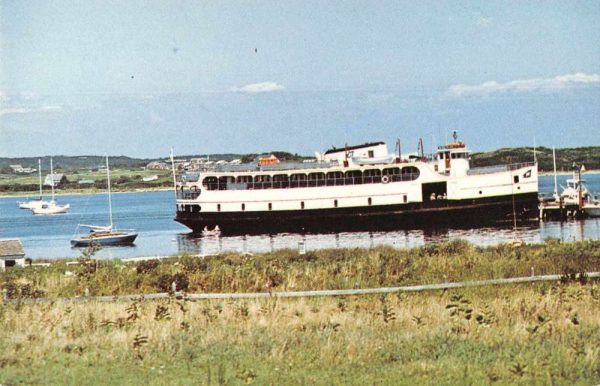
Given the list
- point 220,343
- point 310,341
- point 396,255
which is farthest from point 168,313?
point 396,255

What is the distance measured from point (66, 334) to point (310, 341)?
20.1 feet

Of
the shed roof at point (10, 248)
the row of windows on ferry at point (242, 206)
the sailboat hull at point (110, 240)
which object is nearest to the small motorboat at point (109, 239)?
the sailboat hull at point (110, 240)

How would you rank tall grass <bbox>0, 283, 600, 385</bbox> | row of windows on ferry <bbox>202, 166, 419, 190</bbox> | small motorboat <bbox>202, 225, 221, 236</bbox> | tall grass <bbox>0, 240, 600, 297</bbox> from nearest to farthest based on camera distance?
1. tall grass <bbox>0, 283, 600, 385</bbox>
2. tall grass <bbox>0, 240, 600, 297</bbox>
3. row of windows on ferry <bbox>202, 166, 419, 190</bbox>
4. small motorboat <bbox>202, 225, 221, 236</bbox>

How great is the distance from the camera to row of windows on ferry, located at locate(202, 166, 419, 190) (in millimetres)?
78500

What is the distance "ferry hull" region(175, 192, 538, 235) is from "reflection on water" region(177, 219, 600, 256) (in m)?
1.01

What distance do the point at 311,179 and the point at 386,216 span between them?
8445 millimetres

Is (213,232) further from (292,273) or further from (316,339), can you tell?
(316,339)

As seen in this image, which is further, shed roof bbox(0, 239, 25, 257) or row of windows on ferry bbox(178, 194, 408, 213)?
row of windows on ferry bbox(178, 194, 408, 213)

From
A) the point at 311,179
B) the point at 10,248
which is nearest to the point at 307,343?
the point at 10,248

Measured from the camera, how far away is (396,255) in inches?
1597

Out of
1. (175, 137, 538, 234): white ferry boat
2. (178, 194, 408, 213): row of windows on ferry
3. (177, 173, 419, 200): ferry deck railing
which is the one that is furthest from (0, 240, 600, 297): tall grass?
(177, 173, 419, 200): ferry deck railing

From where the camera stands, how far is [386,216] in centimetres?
7800

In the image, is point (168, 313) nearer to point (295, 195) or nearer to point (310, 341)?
point (310, 341)

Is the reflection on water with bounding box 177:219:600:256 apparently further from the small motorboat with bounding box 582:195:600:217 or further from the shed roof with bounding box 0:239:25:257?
the shed roof with bounding box 0:239:25:257
